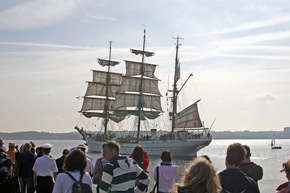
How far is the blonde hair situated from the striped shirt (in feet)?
7.03

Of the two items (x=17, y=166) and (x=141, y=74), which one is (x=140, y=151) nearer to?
(x=17, y=166)

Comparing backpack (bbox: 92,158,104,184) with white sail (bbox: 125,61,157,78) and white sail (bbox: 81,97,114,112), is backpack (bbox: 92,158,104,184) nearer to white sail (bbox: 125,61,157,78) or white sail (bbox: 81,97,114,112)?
white sail (bbox: 125,61,157,78)

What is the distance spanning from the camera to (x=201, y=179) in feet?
15.0

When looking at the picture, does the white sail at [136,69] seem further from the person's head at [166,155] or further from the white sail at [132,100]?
the person's head at [166,155]

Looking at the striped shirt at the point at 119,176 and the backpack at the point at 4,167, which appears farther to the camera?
the backpack at the point at 4,167

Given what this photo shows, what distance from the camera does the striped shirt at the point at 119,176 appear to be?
6605 millimetres

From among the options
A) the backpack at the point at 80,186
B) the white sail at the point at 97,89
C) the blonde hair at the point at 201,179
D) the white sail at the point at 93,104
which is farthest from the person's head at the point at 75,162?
the white sail at the point at 97,89

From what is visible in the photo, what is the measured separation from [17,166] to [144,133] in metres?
79.3

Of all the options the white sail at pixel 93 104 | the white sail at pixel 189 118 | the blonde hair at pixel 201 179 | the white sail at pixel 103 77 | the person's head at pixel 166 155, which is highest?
the white sail at pixel 103 77

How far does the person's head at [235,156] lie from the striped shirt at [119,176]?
1.69m

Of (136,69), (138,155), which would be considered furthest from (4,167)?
(136,69)

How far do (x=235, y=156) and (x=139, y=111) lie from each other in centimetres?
8160

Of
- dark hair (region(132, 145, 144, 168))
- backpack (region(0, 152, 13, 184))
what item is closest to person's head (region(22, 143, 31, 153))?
backpack (region(0, 152, 13, 184))

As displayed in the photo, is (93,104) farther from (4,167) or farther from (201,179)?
(201,179)
